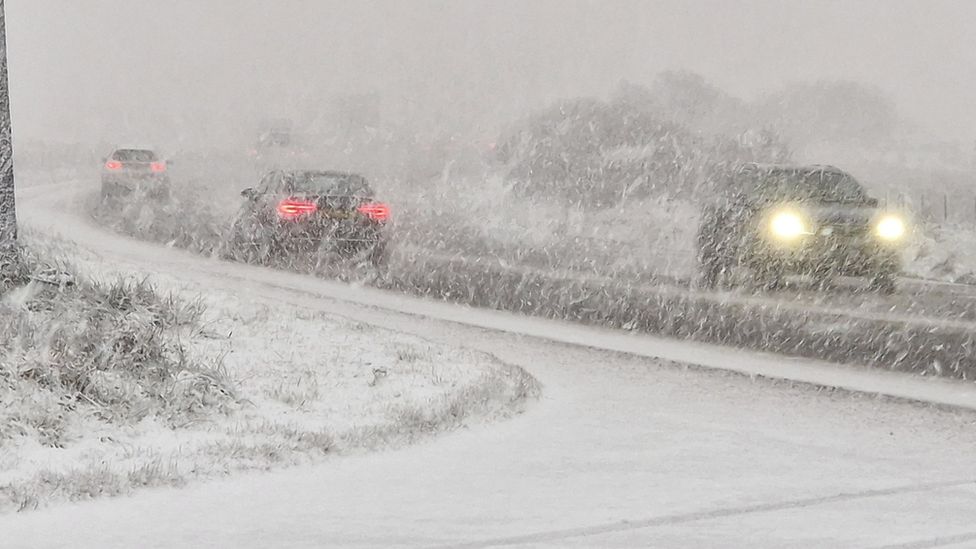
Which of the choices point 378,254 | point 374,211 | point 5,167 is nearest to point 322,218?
point 374,211

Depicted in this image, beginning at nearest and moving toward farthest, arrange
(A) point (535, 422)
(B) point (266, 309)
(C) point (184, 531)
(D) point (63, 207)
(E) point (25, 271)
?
1. (C) point (184, 531)
2. (A) point (535, 422)
3. (E) point (25, 271)
4. (B) point (266, 309)
5. (D) point (63, 207)

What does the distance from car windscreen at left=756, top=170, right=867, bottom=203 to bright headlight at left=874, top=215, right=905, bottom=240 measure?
701mm

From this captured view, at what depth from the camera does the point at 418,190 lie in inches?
1601

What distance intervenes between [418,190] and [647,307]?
87.3 feet

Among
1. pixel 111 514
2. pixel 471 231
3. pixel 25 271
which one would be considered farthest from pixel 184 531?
pixel 471 231

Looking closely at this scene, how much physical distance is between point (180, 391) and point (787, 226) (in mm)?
8699

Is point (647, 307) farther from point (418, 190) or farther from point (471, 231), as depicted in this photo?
point (418, 190)

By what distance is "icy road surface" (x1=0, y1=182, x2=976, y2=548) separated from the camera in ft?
18.8

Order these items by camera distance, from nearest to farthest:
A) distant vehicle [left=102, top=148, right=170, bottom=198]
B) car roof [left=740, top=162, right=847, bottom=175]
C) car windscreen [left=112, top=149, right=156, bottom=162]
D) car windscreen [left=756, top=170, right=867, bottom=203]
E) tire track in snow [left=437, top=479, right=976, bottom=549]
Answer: tire track in snow [left=437, top=479, right=976, bottom=549] → car windscreen [left=756, top=170, right=867, bottom=203] → car roof [left=740, top=162, right=847, bottom=175] → distant vehicle [left=102, top=148, right=170, bottom=198] → car windscreen [left=112, top=149, right=156, bottom=162]

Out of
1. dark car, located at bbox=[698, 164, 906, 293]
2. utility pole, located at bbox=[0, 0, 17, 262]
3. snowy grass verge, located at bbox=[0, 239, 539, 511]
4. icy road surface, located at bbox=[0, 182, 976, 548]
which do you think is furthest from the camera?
dark car, located at bbox=[698, 164, 906, 293]

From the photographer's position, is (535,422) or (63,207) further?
(63,207)

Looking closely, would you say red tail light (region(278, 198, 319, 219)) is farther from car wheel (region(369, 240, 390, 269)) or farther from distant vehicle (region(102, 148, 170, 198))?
distant vehicle (region(102, 148, 170, 198))

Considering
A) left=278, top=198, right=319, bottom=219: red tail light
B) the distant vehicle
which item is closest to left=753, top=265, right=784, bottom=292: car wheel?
left=278, top=198, right=319, bottom=219: red tail light

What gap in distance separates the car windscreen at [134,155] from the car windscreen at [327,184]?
55.2 feet
